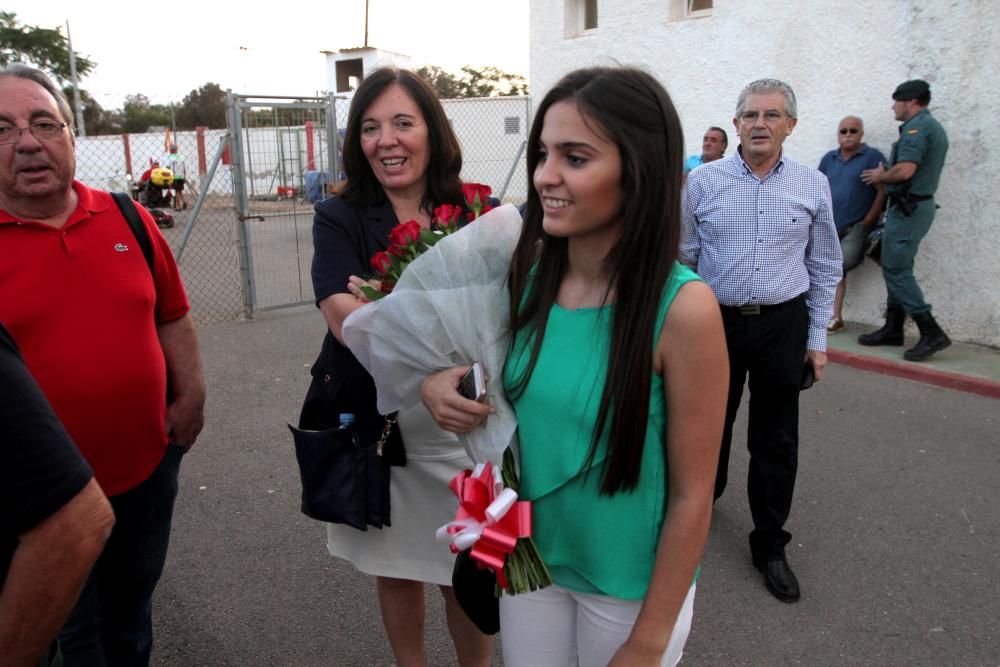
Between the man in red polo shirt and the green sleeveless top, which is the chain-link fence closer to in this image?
the man in red polo shirt

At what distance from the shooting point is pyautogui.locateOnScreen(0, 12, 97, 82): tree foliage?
37938 mm

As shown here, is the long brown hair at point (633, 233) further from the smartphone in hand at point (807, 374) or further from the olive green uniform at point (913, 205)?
the olive green uniform at point (913, 205)

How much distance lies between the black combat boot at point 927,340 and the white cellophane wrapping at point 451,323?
6089 mm

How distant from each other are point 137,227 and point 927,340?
6456 mm

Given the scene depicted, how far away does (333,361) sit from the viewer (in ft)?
7.39

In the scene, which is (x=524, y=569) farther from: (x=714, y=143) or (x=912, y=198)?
(x=714, y=143)

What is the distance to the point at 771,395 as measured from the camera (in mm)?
3412

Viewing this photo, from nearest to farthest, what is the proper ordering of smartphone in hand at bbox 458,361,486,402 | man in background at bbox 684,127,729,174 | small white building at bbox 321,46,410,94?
smartphone in hand at bbox 458,361,486,402 < man in background at bbox 684,127,729,174 < small white building at bbox 321,46,410,94

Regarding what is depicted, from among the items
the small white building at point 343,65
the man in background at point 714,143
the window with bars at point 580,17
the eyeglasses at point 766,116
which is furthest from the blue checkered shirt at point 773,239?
the small white building at point 343,65

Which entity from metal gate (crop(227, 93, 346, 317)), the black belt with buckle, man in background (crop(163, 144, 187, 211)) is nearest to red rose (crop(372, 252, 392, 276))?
the black belt with buckle

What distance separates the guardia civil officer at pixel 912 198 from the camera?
21.9ft

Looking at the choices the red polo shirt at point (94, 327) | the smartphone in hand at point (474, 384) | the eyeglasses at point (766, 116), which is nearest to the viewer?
the smartphone in hand at point (474, 384)

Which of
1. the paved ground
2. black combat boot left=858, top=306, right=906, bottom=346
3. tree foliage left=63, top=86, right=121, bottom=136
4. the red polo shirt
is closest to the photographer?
the red polo shirt

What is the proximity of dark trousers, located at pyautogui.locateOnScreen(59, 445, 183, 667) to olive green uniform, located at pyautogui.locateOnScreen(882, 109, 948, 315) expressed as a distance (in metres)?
6.35
